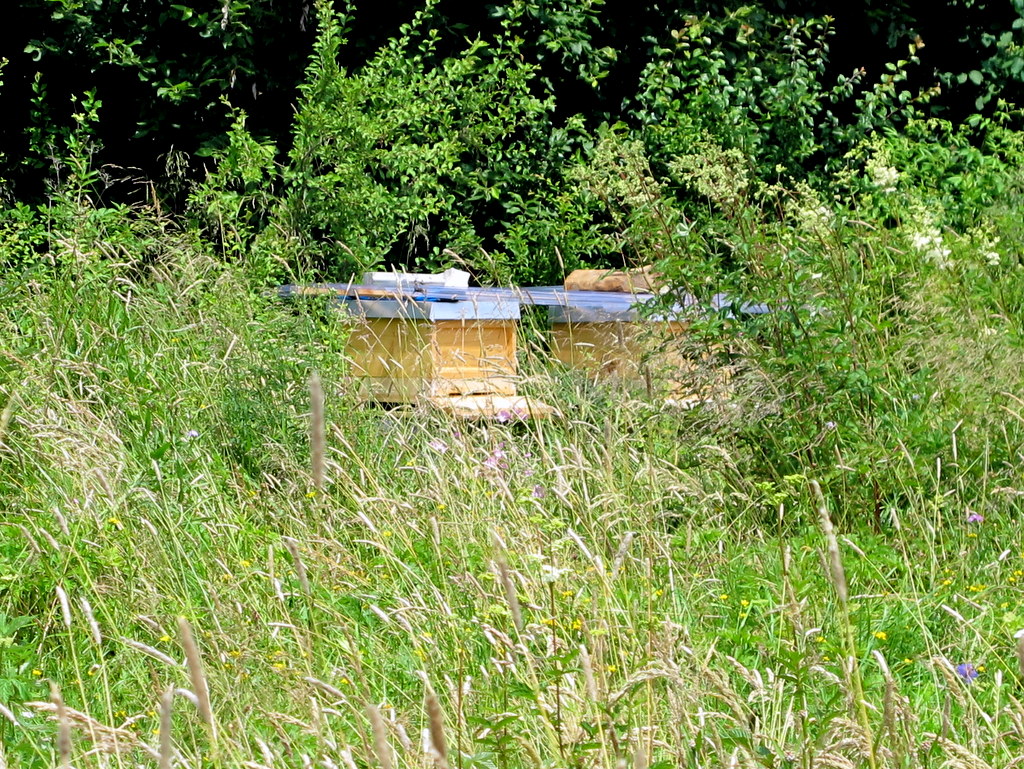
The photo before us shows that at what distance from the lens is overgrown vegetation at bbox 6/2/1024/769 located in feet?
6.15

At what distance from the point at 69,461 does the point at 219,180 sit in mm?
4181

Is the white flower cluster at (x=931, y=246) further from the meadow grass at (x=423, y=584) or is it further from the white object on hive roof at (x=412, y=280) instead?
the white object on hive roof at (x=412, y=280)

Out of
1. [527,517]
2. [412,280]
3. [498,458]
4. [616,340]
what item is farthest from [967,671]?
[412,280]

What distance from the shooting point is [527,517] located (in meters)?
2.74

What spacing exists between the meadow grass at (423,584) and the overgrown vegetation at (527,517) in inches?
0.7

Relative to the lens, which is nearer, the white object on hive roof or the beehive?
the beehive

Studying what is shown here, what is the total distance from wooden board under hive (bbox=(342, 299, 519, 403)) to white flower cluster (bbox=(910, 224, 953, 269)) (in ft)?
5.81

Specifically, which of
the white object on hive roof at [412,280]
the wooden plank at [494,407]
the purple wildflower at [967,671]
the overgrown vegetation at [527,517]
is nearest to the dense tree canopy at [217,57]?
the overgrown vegetation at [527,517]

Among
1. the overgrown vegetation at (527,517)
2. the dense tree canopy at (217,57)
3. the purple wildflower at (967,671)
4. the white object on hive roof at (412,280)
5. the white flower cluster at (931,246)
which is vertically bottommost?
the purple wildflower at (967,671)

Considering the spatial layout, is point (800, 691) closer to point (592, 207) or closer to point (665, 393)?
point (665, 393)

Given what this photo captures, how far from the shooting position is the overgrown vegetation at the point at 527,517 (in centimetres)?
188

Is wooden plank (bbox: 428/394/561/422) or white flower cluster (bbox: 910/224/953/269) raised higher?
white flower cluster (bbox: 910/224/953/269)

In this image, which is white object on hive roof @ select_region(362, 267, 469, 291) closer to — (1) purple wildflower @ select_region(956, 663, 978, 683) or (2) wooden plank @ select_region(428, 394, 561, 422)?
(2) wooden plank @ select_region(428, 394, 561, 422)

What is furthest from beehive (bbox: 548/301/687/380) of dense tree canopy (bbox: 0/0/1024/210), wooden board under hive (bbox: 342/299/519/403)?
dense tree canopy (bbox: 0/0/1024/210)
